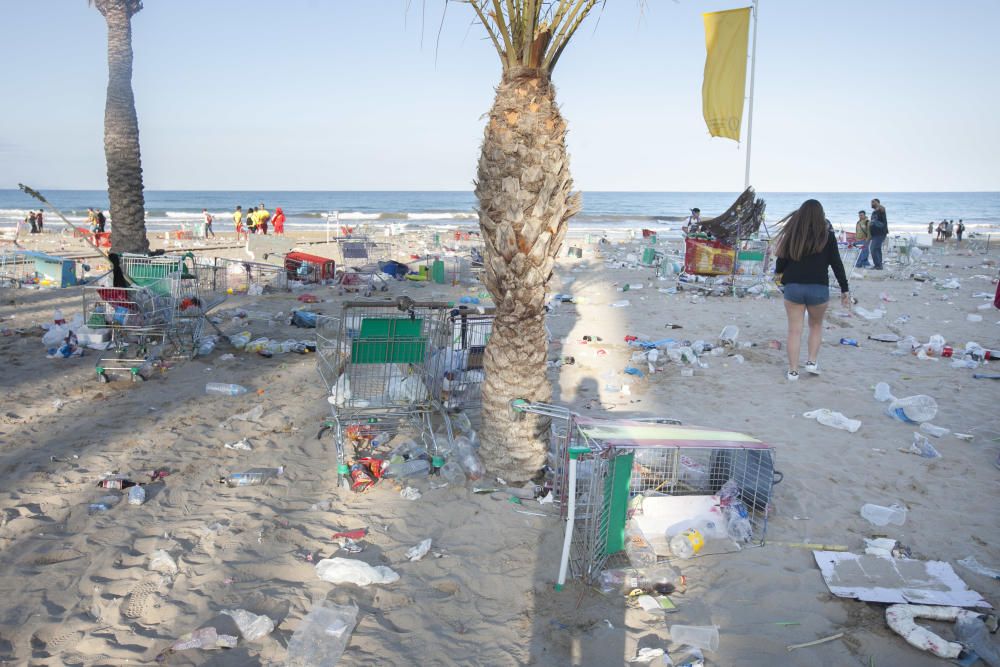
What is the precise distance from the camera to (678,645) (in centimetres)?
288

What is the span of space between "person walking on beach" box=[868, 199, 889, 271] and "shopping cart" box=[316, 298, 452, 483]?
14.7 metres

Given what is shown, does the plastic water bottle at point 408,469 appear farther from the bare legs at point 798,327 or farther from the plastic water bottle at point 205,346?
the bare legs at point 798,327

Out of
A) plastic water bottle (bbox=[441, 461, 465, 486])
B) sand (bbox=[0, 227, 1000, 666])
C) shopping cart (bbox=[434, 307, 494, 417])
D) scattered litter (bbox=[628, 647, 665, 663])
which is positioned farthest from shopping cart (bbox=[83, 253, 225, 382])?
scattered litter (bbox=[628, 647, 665, 663])

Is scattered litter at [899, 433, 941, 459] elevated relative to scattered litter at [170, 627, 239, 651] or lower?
elevated

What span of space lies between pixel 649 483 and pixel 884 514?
1512mm

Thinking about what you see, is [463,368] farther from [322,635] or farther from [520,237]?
[322,635]

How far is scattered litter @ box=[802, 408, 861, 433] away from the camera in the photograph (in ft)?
18.0

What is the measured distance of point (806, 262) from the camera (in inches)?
258

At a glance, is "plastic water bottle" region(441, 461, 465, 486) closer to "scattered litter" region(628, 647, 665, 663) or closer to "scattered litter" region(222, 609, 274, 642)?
"scattered litter" region(222, 609, 274, 642)

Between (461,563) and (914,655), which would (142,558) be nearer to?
(461,563)

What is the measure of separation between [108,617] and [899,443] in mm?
5677

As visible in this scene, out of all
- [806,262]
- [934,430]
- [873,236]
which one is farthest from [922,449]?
[873,236]

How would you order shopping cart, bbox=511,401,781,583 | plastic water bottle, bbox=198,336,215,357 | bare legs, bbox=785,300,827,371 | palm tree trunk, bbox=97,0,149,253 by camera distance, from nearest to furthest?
shopping cart, bbox=511,401,781,583 < bare legs, bbox=785,300,827,371 < plastic water bottle, bbox=198,336,215,357 < palm tree trunk, bbox=97,0,149,253

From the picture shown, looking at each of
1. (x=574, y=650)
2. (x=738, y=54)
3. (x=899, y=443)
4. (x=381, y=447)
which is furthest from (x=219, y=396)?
(x=738, y=54)
